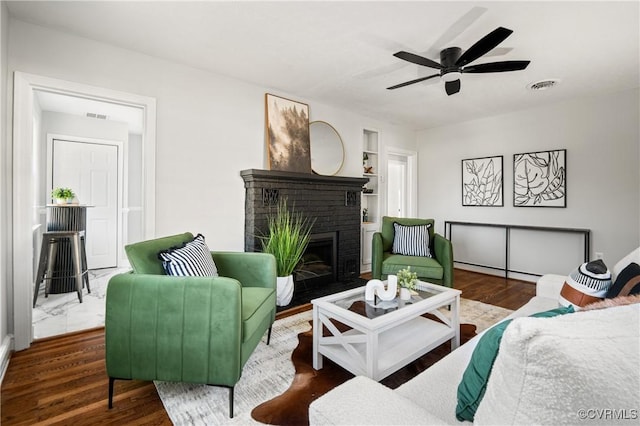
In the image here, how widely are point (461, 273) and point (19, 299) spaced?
494 centimetres

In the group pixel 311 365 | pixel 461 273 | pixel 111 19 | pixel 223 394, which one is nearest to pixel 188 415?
pixel 223 394

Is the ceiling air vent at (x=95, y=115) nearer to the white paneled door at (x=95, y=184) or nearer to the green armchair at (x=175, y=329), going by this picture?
the white paneled door at (x=95, y=184)

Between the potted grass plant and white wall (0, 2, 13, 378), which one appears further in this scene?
the potted grass plant

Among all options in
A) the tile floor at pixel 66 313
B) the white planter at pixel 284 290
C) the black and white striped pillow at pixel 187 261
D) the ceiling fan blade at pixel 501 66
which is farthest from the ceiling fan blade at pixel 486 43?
the tile floor at pixel 66 313

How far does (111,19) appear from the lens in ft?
7.19

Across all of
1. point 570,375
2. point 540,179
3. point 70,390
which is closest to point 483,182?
point 540,179

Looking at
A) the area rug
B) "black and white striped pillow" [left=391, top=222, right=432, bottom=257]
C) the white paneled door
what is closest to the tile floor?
the white paneled door

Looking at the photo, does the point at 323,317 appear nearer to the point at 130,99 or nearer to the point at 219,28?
the point at 219,28

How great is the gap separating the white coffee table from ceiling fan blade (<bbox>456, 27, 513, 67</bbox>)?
1699 mm

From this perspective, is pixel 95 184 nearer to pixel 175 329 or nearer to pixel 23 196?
pixel 23 196

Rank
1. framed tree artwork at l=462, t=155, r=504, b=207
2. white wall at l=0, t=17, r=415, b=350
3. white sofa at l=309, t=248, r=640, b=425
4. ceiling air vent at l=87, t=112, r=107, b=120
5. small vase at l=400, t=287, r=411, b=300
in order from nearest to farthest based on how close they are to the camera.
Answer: white sofa at l=309, t=248, r=640, b=425, small vase at l=400, t=287, r=411, b=300, white wall at l=0, t=17, r=415, b=350, ceiling air vent at l=87, t=112, r=107, b=120, framed tree artwork at l=462, t=155, r=504, b=207

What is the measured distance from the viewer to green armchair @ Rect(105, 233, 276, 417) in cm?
151

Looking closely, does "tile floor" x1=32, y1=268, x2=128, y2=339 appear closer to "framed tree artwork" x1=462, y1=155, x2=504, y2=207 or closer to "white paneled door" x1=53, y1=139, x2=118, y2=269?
"white paneled door" x1=53, y1=139, x2=118, y2=269

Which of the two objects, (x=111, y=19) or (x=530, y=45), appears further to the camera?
(x=530, y=45)
